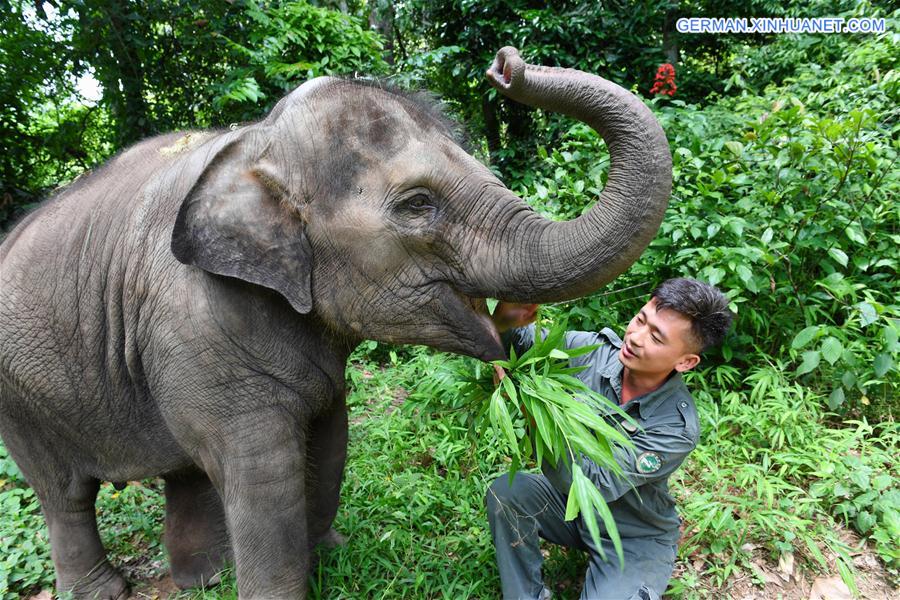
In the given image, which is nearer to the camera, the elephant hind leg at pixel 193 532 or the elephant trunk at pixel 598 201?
the elephant trunk at pixel 598 201

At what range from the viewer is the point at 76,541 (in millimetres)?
2900

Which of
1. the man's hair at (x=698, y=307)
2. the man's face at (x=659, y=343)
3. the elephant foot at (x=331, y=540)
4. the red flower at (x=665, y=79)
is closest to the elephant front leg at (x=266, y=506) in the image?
the elephant foot at (x=331, y=540)

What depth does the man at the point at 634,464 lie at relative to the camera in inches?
90.2

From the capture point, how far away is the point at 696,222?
12.6 ft

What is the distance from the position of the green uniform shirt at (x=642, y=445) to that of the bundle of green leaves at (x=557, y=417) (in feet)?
0.55

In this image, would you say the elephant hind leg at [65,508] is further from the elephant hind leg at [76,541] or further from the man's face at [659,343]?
the man's face at [659,343]

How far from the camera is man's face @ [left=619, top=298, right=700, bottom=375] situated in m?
2.29

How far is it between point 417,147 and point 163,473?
1.78 m

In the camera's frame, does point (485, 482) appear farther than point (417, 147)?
Yes

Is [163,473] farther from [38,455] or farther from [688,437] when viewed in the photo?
[688,437]

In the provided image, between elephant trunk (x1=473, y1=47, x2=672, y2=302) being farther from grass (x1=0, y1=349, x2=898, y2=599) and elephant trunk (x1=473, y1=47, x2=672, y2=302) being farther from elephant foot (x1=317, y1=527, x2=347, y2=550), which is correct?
elephant foot (x1=317, y1=527, x2=347, y2=550)

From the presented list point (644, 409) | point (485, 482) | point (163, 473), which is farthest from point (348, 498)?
point (644, 409)

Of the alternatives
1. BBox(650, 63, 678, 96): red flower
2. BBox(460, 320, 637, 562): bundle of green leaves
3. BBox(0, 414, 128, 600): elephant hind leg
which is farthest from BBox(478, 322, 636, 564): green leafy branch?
BBox(650, 63, 678, 96): red flower

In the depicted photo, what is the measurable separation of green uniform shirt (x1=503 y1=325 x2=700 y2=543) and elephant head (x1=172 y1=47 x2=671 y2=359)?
1.71ft
